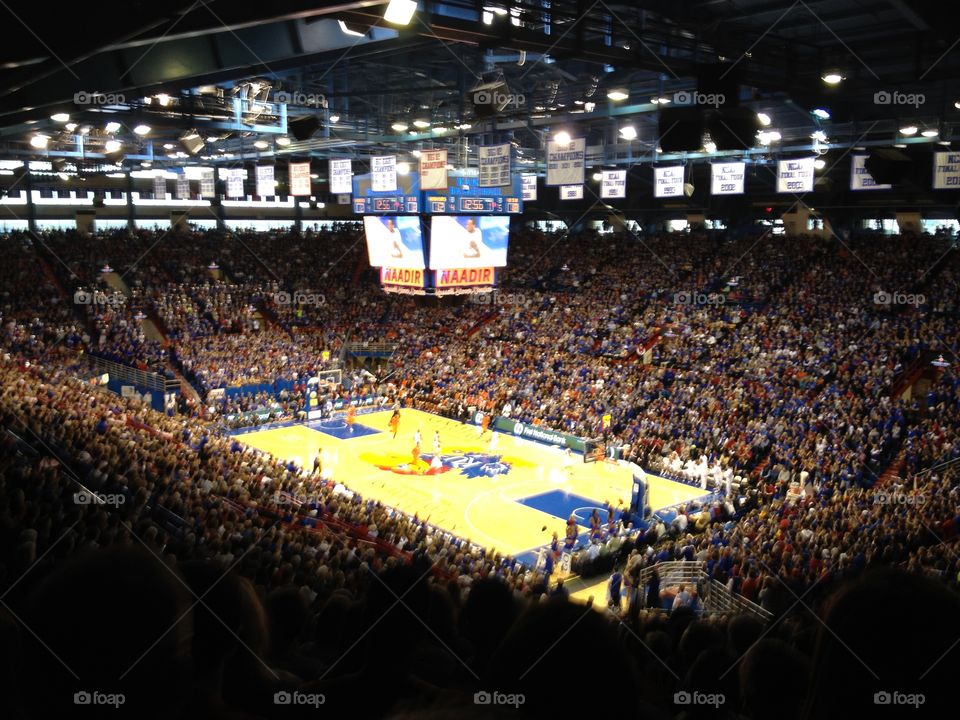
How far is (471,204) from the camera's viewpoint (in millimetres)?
35250

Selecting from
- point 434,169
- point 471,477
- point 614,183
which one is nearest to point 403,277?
point 434,169

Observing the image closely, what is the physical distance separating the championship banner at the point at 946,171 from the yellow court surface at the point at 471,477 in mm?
12360

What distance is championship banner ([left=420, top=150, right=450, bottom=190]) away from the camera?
26.9m

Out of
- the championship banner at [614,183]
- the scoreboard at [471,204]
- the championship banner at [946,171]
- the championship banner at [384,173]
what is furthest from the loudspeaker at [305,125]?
the championship banner at [946,171]

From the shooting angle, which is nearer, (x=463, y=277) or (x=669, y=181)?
(x=669, y=181)

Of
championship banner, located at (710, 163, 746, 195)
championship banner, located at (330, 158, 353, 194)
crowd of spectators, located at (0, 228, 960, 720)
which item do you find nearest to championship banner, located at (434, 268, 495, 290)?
crowd of spectators, located at (0, 228, 960, 720)

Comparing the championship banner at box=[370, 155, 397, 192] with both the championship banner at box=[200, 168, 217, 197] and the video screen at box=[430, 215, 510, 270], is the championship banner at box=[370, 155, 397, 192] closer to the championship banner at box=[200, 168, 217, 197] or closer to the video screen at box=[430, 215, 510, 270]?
the video screen at box=[430, 215, 510, 270]

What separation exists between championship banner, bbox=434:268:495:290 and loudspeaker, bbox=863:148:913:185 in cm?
1862

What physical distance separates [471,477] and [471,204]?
1385cm

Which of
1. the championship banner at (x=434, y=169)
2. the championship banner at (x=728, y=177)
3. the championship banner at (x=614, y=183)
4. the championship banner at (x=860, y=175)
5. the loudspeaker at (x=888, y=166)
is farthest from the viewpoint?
the championship banner at (x=614, y=183)

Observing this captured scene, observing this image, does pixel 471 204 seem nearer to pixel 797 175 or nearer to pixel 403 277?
pixel 403 277

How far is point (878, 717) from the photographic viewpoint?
5.17 ft

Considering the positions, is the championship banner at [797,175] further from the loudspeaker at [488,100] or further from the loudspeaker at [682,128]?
the loudspeaker at [488,100]

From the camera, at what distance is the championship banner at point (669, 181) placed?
2952 centimetres
